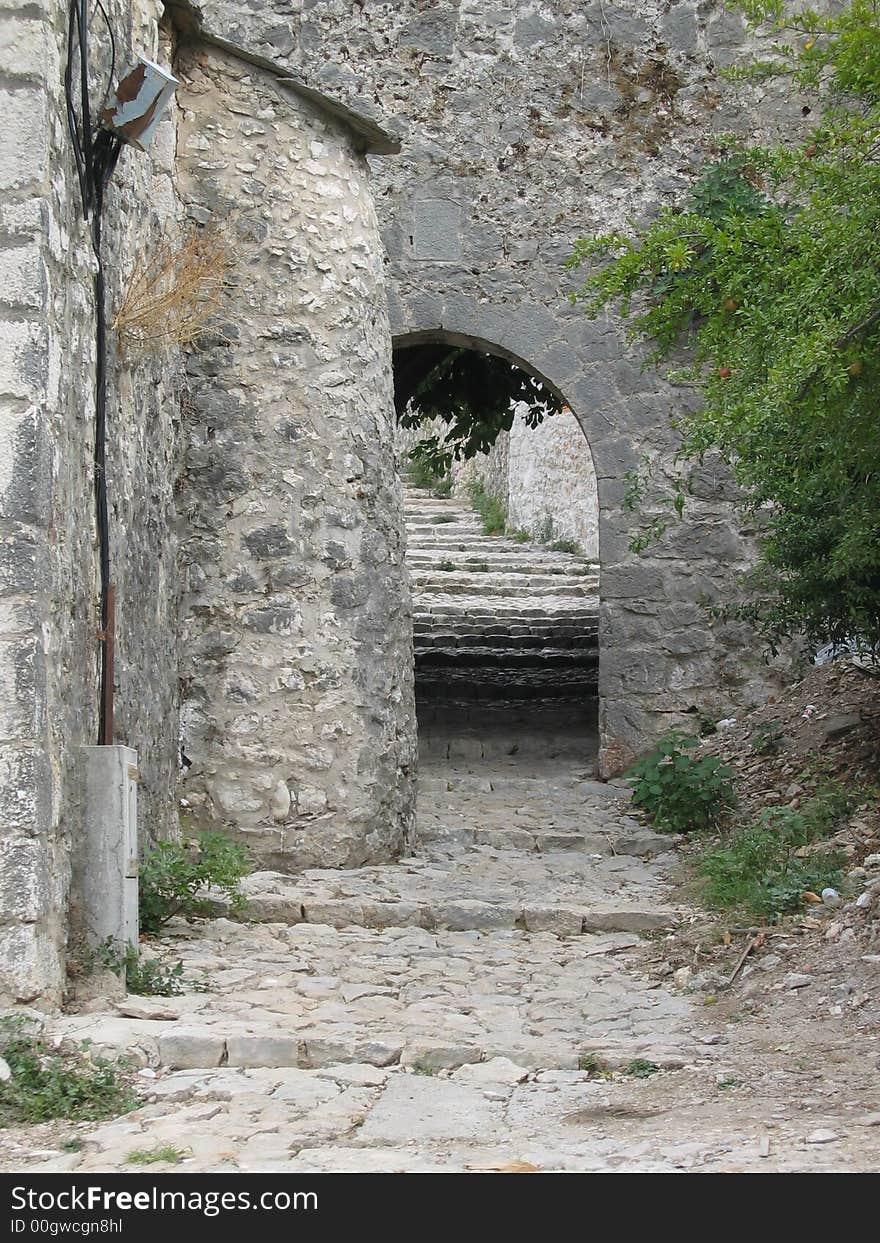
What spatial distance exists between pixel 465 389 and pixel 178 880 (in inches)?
→ 262

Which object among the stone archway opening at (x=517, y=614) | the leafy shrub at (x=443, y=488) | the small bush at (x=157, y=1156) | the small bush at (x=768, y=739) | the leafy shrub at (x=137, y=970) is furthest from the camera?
the leafy shrub at (x=443, y=488)

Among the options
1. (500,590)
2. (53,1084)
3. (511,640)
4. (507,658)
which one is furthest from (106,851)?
(500,590)

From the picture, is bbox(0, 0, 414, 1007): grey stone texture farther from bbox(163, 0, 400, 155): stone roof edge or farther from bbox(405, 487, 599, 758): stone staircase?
bbox(405, 487, 599, 758): stone staircase

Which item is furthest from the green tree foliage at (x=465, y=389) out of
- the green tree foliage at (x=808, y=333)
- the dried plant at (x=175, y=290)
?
the dried plant at (x=175, y=290)

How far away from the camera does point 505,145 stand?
920 cm

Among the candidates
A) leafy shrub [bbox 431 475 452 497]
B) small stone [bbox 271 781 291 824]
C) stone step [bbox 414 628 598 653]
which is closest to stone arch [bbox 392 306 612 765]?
stone step [bbox 414 628 598 653]

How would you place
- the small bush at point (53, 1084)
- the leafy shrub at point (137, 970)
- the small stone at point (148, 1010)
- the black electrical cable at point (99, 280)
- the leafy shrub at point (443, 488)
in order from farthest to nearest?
the leafy shrub at point (443, 488) → the black electrical cable at point (99, 280) → the leafy shrub at point (137, 970) → the small stone at point (148, 1010) → the small bush at point (53, 1084)

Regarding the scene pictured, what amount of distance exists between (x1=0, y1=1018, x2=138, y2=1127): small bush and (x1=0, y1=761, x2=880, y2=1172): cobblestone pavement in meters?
0.06

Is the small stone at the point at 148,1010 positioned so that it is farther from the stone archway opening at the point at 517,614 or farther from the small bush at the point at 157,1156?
the stone archway opening at the point at 517,614

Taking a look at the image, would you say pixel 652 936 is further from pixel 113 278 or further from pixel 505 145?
pixel 505 145

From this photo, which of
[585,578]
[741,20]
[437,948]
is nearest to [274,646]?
[437,948]

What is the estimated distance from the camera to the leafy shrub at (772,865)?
579cm

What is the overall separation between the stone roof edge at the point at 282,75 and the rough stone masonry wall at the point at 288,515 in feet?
0.19

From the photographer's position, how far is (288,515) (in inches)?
257
